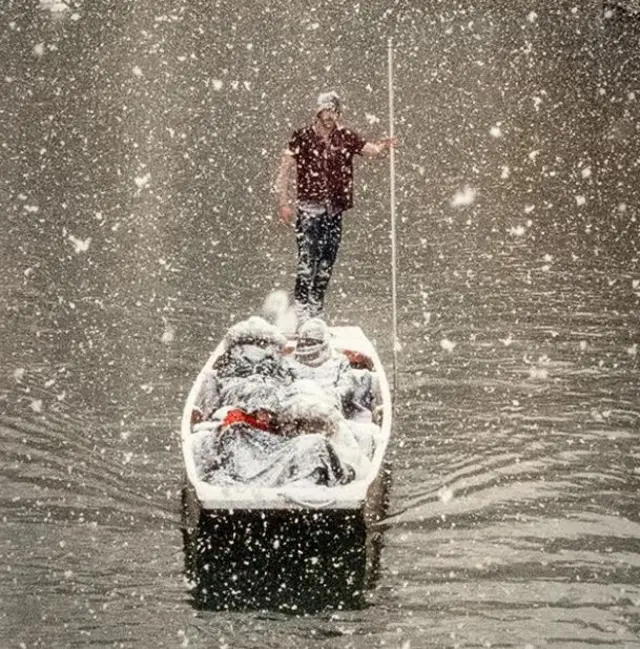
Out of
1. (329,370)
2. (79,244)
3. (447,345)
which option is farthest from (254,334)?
(79,244)

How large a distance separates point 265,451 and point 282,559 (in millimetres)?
792

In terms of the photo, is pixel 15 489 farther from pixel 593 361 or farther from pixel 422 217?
pixel 422 217

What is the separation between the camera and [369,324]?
41.3 ft

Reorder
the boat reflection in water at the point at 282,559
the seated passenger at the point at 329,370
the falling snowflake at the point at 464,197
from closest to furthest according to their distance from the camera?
the boat reflection in water at the point at 282,559, the seated passenger at the point at 329,370, the falling snowflake at the point at 464,197

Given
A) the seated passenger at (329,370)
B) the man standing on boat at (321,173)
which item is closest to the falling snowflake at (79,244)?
the man standing on boat at (321,173)

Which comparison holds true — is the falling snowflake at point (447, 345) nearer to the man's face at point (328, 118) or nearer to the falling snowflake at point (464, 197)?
the man's face at point (328, 118)

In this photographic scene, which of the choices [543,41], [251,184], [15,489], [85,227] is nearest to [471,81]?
[543,41]

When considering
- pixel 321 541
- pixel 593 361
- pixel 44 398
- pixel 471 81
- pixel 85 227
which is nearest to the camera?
pixel 321 541

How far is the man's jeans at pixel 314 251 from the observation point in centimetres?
1133

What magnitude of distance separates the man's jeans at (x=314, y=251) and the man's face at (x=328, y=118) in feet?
2.73

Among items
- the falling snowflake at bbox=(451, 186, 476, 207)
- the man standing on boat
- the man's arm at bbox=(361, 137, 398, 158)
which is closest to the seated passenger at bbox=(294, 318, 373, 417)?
the man standing on boat

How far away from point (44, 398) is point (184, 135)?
433 inches

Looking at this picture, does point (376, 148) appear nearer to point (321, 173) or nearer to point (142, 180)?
point (321, 173)

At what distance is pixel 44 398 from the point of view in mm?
10570
